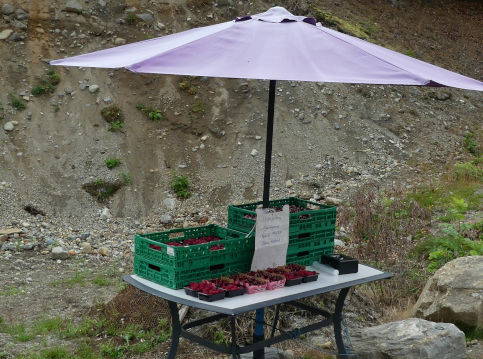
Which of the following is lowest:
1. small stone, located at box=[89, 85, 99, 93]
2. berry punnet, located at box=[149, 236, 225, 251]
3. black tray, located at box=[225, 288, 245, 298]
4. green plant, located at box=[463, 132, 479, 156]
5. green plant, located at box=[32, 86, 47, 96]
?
green plant, located at box=[463, 132, 479, 156]

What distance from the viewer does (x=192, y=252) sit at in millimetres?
4223

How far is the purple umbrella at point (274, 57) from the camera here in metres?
3.69

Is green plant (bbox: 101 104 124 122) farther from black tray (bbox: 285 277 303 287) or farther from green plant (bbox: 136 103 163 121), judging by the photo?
black tray (bbox: 285 277 303 287)

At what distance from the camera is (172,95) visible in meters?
12.2

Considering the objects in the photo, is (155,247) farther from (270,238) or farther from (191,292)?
(270,238)

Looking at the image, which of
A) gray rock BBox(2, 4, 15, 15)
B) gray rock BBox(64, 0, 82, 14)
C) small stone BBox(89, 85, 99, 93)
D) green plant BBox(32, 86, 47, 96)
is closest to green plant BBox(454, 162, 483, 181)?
small stone BBox(89, 85, 99, 93)

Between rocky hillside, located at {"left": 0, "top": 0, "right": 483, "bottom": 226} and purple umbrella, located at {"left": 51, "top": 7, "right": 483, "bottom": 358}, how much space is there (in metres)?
5.88

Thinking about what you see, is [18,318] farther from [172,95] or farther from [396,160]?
[396,160]

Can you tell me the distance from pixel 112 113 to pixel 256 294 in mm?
7981

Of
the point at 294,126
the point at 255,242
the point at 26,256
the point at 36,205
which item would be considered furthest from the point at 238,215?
the point at 294,126

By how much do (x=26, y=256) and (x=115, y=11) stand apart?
639 centimetres

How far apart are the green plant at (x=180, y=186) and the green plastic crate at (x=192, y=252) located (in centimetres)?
570

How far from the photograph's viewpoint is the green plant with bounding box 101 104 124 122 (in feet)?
38.0

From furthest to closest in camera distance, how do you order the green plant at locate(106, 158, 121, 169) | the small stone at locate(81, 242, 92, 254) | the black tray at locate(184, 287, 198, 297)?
the green plant at locate(106, 158, 121, 169)
the small stone at locate(81, 242, 92, 254)
the black tray at locate(184, 287, 198, 297)
